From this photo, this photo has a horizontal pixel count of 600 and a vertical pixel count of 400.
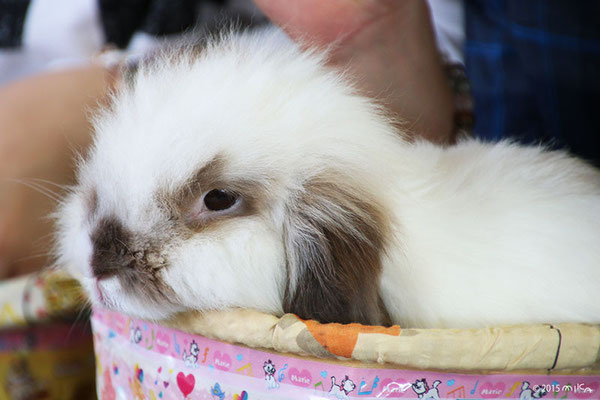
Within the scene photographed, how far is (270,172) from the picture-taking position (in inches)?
27.2

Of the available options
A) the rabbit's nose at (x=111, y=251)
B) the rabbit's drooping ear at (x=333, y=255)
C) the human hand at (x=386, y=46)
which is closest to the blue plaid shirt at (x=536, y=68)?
the human hand at (x=386, y=46)

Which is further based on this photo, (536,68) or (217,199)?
(536,68)

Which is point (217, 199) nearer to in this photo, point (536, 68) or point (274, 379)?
point (274, 379)

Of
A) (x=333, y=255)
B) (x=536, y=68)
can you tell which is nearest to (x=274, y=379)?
(x=333, y=255)

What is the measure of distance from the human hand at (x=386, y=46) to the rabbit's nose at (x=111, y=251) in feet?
1.29

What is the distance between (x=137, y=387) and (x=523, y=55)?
1010mm

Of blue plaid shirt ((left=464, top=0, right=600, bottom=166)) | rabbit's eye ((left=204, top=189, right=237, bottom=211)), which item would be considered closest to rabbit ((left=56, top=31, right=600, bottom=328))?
rabbit's eye ((left=204, top=189, right=237, bottom=211))

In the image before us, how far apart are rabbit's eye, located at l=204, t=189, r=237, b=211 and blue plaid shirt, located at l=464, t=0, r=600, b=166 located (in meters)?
0.76

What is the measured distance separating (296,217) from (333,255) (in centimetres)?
6

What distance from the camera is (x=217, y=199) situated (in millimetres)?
692

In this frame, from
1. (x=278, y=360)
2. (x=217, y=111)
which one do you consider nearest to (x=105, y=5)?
(x=217, y=111)

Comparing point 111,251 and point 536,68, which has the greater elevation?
point 536,68

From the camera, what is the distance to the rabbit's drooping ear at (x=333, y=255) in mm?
670

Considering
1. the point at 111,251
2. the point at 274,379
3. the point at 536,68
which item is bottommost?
the point at 274,379
